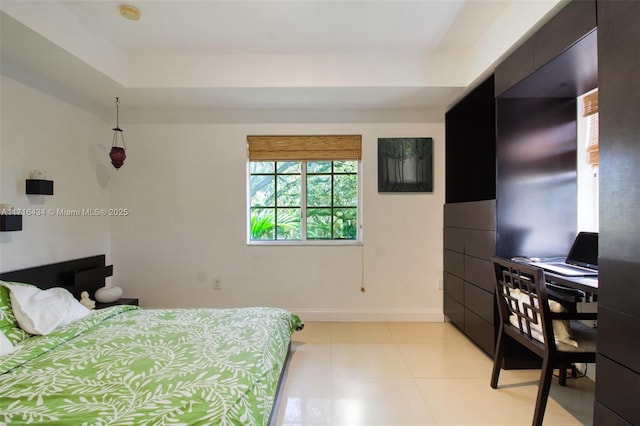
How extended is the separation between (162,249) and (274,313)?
1829 mm

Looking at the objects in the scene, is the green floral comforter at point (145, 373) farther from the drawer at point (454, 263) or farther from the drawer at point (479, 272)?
the drawer at point (454, 263)

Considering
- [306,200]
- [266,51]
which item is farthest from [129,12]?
[306,200]

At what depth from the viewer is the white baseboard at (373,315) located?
3232mm

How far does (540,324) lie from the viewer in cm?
162

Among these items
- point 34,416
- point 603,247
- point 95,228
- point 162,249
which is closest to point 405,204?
point 603,247

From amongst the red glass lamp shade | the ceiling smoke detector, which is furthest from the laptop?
the red glass lamp shade

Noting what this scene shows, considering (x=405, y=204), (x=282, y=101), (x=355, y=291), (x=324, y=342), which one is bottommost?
(x=324, y=342)

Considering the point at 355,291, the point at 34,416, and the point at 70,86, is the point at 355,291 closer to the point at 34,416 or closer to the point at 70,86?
the point at 34,416

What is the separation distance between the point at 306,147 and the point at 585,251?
2.57 m

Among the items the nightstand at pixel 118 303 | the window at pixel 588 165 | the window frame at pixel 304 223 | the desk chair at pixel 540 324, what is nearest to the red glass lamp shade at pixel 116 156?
the window frame at pixel 304 223

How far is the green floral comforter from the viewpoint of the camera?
1127mm

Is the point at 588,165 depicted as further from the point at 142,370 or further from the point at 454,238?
the point at 142,370

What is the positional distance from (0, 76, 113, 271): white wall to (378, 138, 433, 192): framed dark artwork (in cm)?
309

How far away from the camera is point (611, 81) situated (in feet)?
4.16
